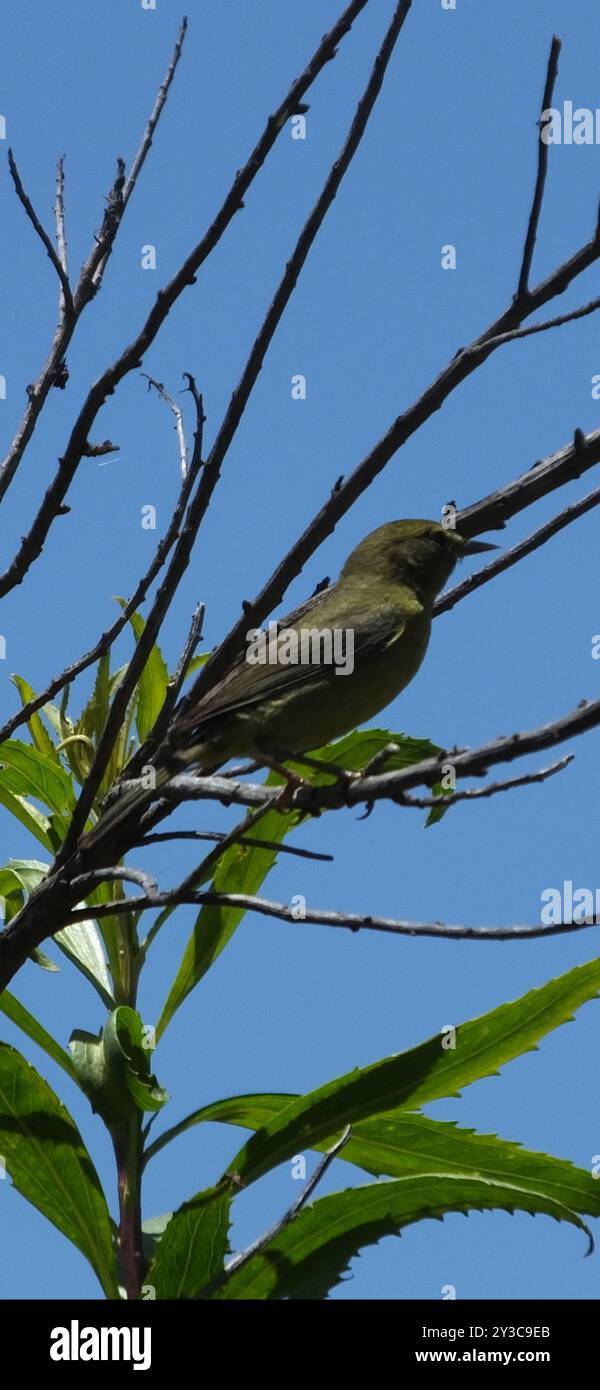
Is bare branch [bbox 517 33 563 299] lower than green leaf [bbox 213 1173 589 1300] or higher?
higher

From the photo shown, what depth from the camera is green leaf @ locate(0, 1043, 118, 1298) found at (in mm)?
3932

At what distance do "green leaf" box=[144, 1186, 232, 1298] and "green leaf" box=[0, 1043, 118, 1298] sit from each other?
0.77 ft

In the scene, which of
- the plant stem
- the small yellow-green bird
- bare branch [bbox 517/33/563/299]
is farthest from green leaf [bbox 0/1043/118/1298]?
bare branch [bbox 517/33/563/299]

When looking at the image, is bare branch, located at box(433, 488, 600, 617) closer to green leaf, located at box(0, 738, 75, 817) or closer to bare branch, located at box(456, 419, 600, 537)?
bare branch, located at box(456, 419, 600, 537)

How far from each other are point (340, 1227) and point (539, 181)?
8.92 ft

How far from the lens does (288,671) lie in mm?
4309

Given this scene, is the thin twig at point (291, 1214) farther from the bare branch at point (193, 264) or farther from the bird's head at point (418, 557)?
the bird's head at point (418, 557)

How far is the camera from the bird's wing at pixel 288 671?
4.12m

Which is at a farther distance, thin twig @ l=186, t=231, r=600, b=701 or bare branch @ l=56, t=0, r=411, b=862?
thin twig @ l=186, t=231, r=600, b=701

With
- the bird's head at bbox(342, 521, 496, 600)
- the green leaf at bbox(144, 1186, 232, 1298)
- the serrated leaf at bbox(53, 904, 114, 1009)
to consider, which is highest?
the bird's head at bbox(342, 521, 496, 600)

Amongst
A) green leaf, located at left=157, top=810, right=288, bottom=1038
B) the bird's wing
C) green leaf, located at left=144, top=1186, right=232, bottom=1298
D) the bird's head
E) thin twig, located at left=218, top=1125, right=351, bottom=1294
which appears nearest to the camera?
thin twig, located at left=218, top=1125, right=351, bottom=1294

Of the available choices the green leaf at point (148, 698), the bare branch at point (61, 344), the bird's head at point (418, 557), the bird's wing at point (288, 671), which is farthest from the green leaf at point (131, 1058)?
the bird's head at point (418, 557)

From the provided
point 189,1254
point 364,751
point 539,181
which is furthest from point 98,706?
point 539,181
